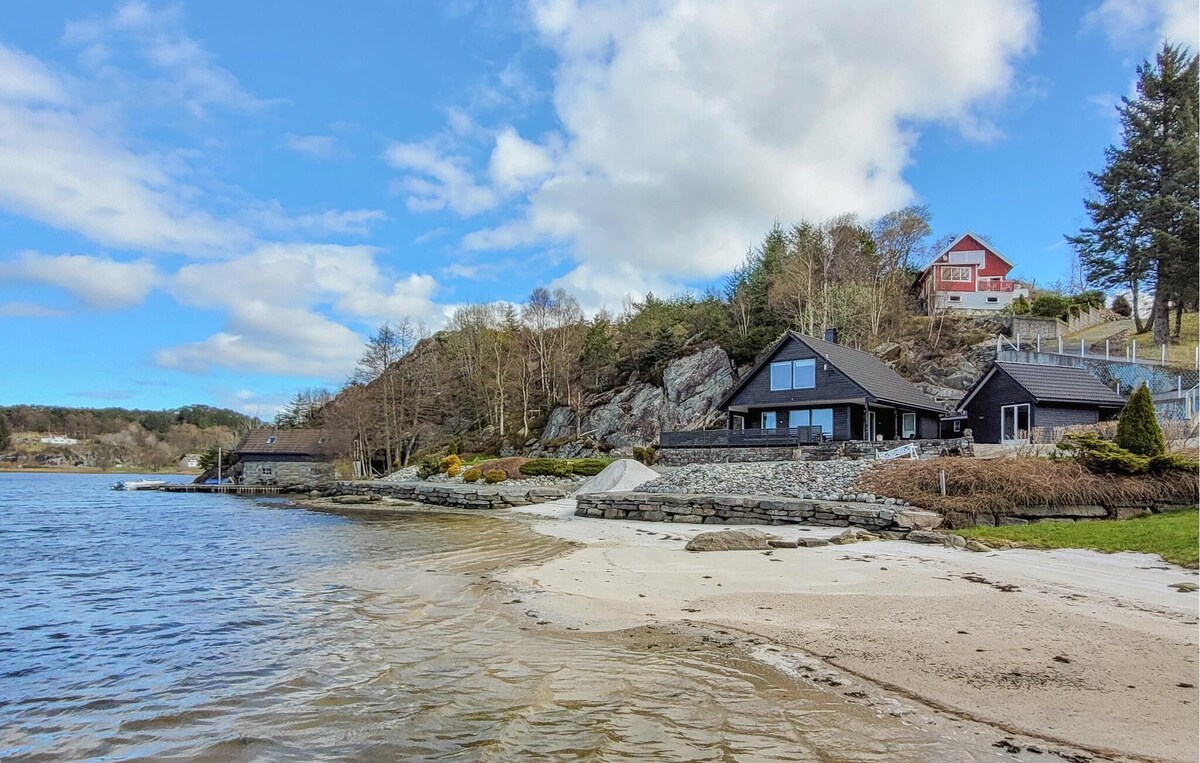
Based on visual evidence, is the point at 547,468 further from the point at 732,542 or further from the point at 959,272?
the point at 959,272

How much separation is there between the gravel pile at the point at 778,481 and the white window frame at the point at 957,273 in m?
36.4

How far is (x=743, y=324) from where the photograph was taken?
47.2 m

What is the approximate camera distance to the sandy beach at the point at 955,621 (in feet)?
14.8

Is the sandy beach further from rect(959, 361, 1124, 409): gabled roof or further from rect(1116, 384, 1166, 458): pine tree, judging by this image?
rect(959, 361, 1124, 409): gabled roof

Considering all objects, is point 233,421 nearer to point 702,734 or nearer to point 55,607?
point 55,607

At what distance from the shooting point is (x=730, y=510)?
17.3 metres

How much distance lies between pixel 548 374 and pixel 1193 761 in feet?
166

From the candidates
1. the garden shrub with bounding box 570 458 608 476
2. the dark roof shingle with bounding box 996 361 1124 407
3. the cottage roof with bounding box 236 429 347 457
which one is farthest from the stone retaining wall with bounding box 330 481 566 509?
the cottage roof with bounding box 236 429 347 457

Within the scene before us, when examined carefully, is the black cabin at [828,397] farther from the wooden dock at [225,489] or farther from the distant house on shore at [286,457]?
the distant house on shore at [286,457]

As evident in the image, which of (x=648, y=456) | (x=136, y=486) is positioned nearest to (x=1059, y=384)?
(x=648, y=456)

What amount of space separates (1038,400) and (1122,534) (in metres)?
17.6

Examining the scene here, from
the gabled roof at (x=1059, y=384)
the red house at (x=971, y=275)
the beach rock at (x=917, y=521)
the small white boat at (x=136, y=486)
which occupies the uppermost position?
the red house at (x=971, y=275)

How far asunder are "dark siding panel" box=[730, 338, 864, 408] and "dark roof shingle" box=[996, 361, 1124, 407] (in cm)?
666

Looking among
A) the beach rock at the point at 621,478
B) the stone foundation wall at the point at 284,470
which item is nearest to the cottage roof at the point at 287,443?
the stone foundation wall at the point at 284,470
